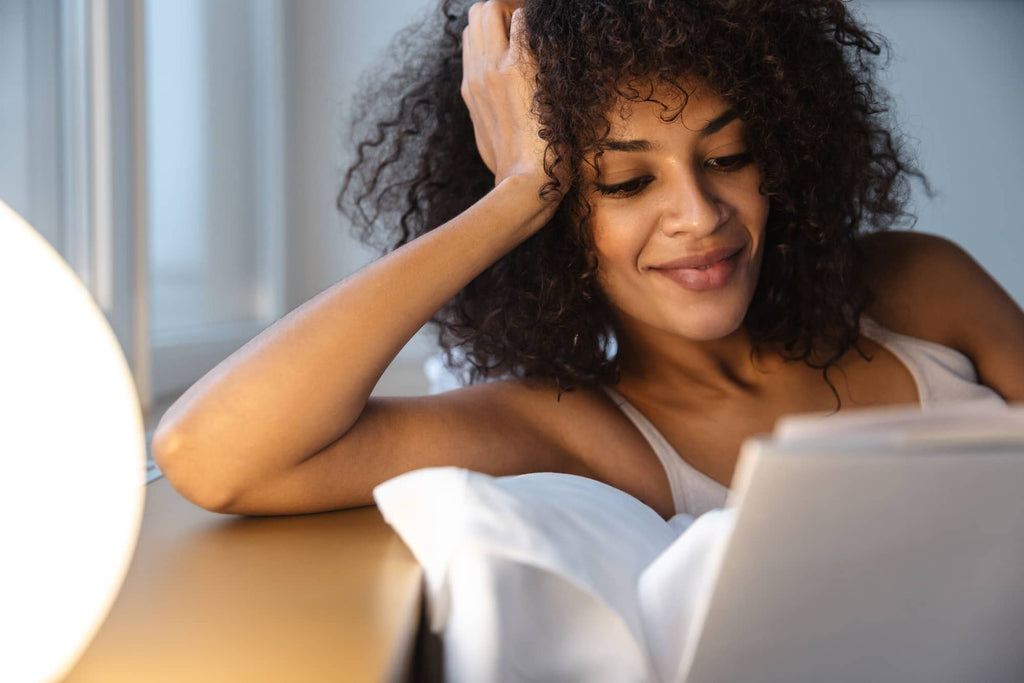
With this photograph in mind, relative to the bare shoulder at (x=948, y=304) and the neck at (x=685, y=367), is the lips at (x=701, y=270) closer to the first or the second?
the neck at (x=685, y=367)

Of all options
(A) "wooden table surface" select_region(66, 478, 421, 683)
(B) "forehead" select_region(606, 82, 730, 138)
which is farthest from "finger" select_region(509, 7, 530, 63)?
(A) "wooden table surface" select_region(66, 478, 421, 683)

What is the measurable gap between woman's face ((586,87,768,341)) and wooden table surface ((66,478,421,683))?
1.68 ft

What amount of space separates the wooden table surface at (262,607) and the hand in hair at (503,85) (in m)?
0.53

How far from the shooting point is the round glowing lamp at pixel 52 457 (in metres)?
0.51

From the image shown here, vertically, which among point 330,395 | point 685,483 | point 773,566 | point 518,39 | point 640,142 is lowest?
point 685,483

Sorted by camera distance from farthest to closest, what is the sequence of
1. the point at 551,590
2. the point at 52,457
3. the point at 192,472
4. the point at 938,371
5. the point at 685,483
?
the point at 938,371 < the point at 685,483 < the point at 192,472 < the point at 551,590 < the point at 52,457

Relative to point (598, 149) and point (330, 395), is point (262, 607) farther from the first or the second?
point (598, 149)

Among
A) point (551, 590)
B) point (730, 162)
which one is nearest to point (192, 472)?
point (551, 590)

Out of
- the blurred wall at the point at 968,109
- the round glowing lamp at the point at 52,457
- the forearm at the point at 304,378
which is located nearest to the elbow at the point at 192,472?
the forearm at the point at 304,378

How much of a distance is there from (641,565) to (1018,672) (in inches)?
10.7

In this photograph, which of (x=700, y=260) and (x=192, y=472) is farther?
(x=700, y=260)

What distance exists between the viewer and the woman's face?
1.24m

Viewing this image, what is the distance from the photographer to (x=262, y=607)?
0.77m

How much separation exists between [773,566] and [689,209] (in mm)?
780
